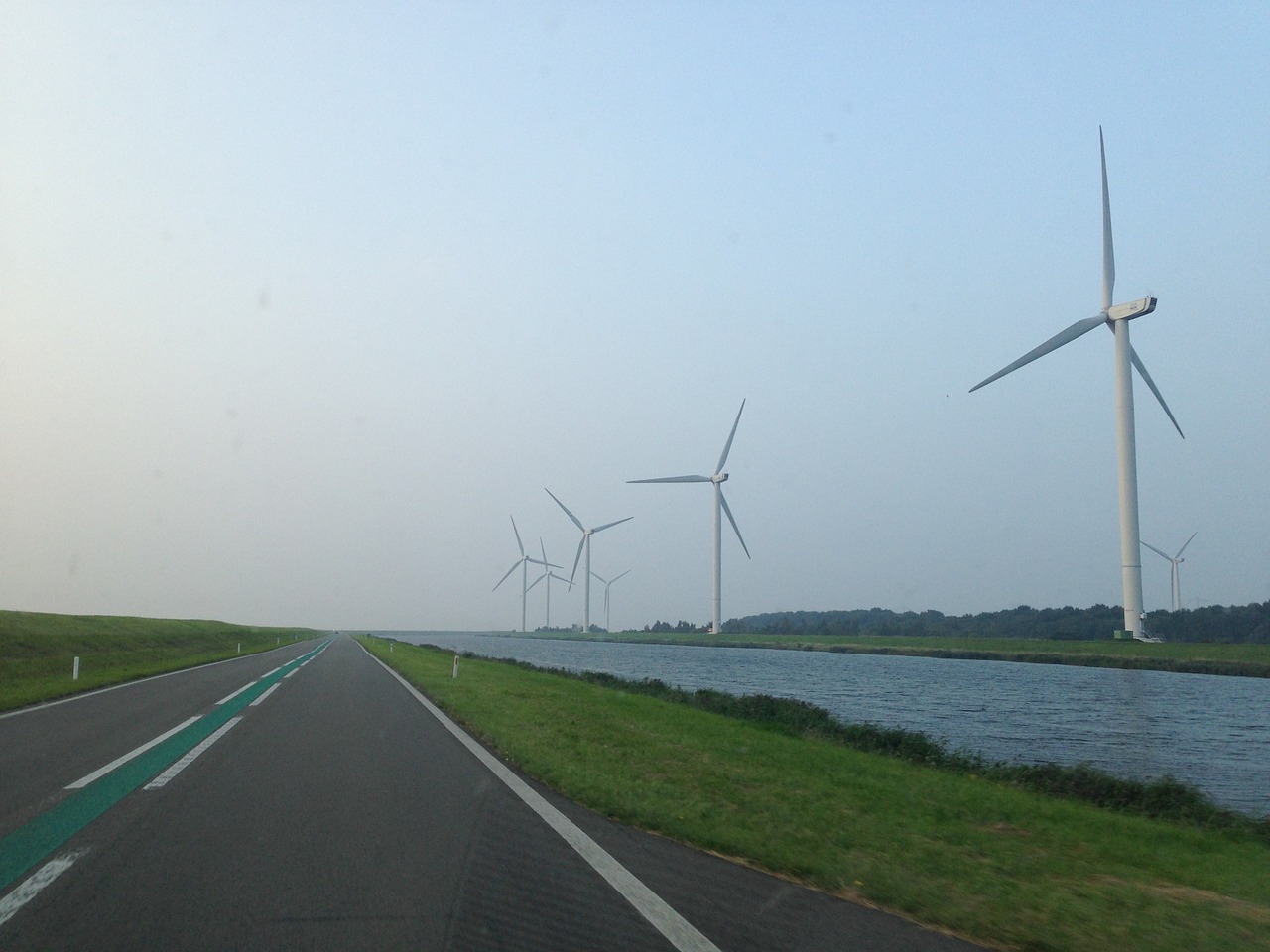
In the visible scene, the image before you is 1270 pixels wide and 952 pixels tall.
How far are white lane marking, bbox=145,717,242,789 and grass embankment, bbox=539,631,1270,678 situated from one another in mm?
55063

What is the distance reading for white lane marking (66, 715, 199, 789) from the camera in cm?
980

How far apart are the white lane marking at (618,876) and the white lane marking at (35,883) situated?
358cm

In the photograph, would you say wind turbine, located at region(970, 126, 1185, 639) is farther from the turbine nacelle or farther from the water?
the water

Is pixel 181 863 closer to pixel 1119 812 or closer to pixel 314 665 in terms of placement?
pixel 1119 812

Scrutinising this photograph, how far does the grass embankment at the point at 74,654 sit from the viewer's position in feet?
80.4

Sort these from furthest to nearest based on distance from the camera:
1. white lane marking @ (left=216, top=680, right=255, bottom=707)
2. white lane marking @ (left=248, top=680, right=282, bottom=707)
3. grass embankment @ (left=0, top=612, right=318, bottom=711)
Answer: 1. grass embankment @ (left=0, top=612, right=318, bottom=711)
2. white lane marking @ (left=216, top=680, right=255, bottom=707)
3. white lane marking @ (left=248, top=680, right=282, bottom=707)

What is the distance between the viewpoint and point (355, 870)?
21.4 ft

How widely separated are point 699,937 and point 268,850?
12.1ft

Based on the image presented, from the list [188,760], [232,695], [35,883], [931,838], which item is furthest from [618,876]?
[232,695]

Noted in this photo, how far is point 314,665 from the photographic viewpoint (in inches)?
1507

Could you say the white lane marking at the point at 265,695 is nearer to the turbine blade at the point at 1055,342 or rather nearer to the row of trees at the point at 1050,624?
Result: the turbine blade at the point at 1055,342

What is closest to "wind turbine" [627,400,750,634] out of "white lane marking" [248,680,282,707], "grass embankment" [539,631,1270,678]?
"grass embankment" [539,631,1270,678]

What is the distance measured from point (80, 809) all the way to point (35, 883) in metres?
2.75

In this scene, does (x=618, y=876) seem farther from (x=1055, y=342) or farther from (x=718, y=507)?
(x=718, y=507)
